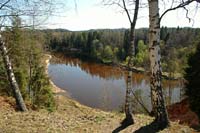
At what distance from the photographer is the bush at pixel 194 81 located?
15641 mm

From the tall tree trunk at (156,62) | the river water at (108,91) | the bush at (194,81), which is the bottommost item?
the river water at (108,91)

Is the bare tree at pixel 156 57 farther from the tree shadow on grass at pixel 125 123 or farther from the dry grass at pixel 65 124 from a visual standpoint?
the tree shadow on grass at pixel 125 123

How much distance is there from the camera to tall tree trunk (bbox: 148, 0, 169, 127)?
5988mm

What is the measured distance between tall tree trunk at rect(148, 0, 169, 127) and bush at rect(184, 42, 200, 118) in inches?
375

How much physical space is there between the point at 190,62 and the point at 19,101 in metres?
11.0

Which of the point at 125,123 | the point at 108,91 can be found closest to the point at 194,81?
the point at 125,123

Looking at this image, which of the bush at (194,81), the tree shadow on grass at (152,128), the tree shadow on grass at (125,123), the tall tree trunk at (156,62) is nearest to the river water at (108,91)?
the bush at (194,81)

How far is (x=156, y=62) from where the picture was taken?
6.18m

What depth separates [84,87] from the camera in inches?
1775

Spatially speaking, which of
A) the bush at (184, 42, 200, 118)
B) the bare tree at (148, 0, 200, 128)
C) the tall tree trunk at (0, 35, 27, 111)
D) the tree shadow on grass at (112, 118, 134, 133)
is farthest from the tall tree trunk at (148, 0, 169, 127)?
the bush at (184, 42, 200, 118)

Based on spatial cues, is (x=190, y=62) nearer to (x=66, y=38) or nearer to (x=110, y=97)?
(x=110, y=97)

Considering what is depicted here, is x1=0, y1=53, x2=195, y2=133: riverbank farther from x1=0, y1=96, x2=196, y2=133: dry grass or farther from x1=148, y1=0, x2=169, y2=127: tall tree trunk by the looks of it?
x1=148, y1=0, x2=169, y2=127: tall tree trunk

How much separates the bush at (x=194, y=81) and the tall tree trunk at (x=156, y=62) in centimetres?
952

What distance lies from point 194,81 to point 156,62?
10863 millimetres
